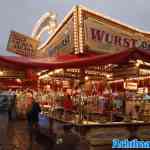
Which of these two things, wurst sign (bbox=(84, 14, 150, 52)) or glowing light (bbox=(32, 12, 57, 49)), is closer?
wurst sign (bbox=(84, 14, 150, 52))

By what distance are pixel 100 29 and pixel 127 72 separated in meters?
2.08

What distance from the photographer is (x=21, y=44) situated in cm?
1355

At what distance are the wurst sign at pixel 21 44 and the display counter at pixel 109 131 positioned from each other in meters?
3.01

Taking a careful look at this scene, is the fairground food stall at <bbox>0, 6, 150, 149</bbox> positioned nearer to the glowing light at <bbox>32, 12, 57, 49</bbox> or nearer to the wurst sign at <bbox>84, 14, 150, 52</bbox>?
the wurst sign at <bbox>84, 14, 150, 52</bbox>

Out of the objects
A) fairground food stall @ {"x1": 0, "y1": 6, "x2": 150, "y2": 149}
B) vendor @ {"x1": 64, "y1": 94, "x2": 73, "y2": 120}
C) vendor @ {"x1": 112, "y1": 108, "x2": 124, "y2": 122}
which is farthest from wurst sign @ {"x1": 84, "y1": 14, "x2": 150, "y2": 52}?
vendor @ {"x1": 112, "y1": 108, "x2": 124, "y2": 122}

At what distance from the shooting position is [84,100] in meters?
13.1

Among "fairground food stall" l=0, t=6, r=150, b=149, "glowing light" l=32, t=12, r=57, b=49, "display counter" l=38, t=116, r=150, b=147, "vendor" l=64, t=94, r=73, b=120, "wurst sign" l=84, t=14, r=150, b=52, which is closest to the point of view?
"fairground food stall" l=0, t=6, r=150, b=149

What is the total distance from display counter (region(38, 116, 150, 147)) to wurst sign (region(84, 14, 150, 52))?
4192 millimetres

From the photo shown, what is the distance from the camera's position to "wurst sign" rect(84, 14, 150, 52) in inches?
616

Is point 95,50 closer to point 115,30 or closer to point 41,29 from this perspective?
point 115,30

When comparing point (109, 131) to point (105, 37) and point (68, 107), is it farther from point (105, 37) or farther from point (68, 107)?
point (105, 37)

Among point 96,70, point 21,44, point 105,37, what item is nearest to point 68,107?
A: point 21,44

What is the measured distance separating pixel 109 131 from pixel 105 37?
5.34 m

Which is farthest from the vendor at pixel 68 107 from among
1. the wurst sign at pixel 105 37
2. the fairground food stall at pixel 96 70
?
the wurst sign at pixel 105 37
